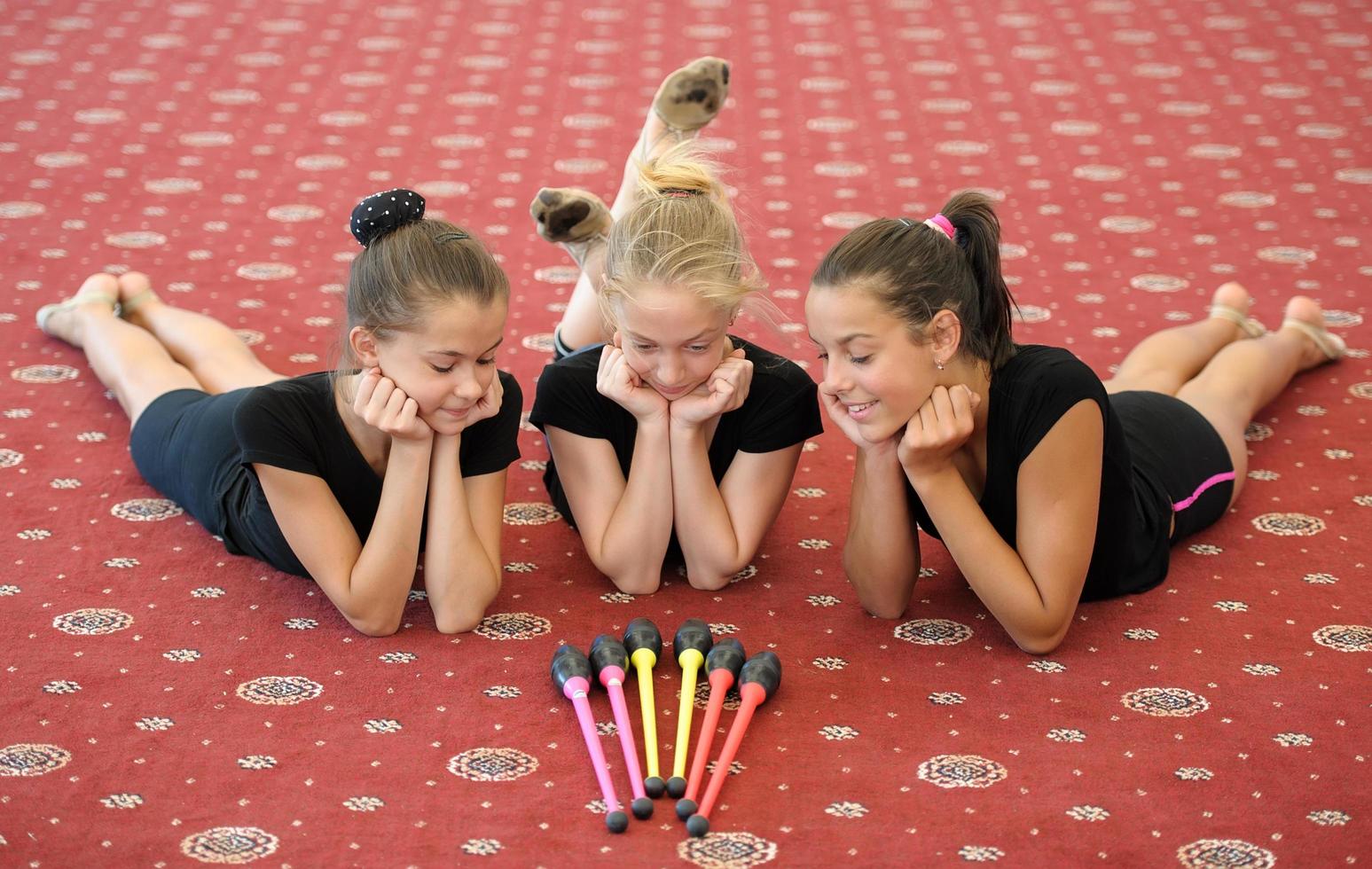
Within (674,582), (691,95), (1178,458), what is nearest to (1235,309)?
(1178,458)

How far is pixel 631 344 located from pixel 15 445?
3.96 feet

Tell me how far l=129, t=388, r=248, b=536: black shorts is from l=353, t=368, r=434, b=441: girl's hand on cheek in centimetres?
39

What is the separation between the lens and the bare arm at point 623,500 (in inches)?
74.3

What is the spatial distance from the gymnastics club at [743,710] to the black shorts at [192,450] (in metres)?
0.84

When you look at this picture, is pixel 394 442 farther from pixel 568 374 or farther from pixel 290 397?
pixel 568 374

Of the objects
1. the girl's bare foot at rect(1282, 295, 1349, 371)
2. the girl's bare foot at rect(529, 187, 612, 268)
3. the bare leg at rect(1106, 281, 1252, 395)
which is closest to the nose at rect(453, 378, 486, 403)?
the girl's bare foot at rect(529, 187, 612, 268)

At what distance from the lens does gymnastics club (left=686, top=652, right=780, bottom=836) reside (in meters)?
1.44

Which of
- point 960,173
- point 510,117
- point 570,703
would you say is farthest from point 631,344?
point 510,117

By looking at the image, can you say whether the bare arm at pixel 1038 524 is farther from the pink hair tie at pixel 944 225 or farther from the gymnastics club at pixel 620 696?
the gymnastics club at pixel 620 696

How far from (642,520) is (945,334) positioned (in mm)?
485

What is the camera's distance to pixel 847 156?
3977mm

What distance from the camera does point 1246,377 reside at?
8.18 ft

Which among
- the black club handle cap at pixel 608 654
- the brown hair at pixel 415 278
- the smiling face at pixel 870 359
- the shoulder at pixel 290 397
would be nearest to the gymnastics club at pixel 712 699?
the black club handle cap at pixel 608 654

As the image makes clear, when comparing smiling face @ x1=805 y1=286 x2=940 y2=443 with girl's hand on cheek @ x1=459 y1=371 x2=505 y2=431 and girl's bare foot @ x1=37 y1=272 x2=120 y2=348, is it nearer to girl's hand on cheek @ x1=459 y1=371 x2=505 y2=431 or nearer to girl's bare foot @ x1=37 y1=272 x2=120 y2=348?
girl's hand on cheek @ x1=459 y1=371 x2=505 y2=431
